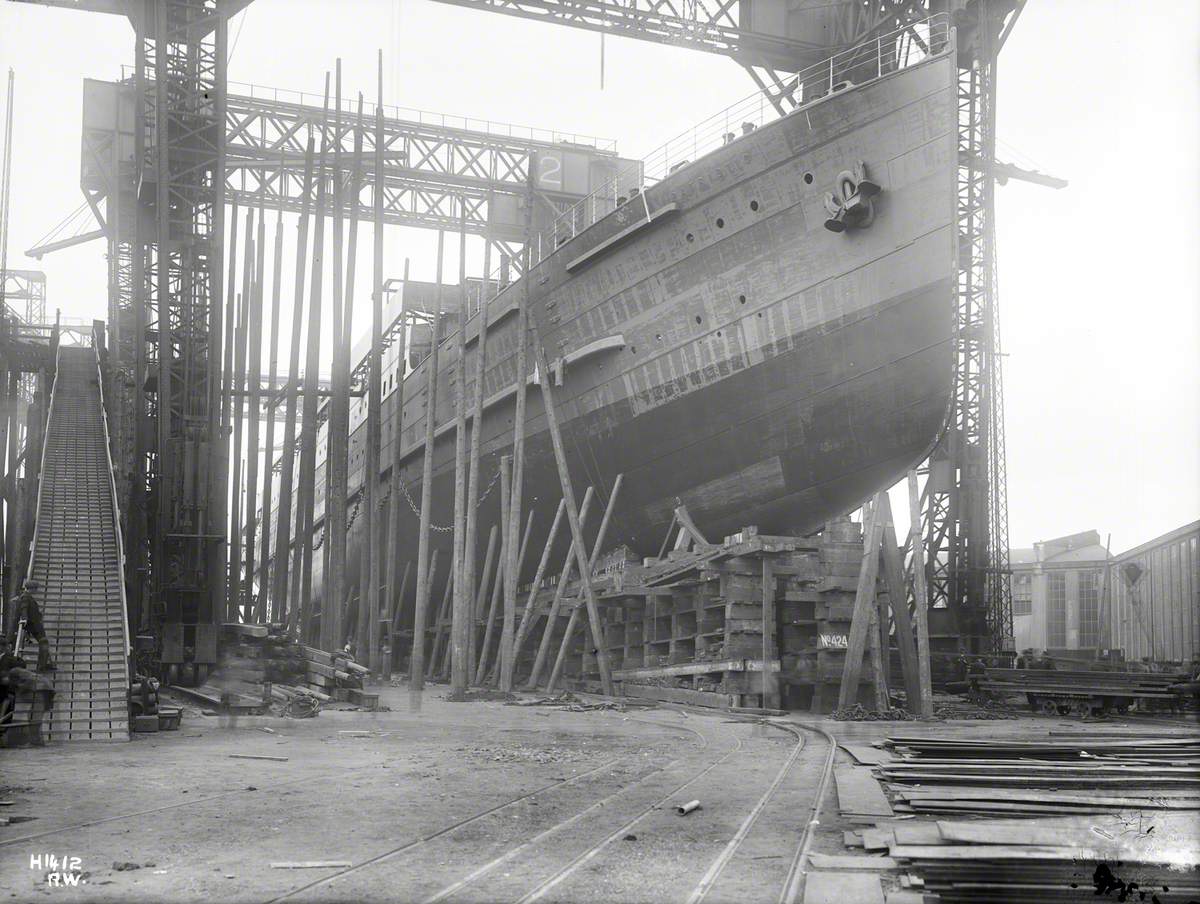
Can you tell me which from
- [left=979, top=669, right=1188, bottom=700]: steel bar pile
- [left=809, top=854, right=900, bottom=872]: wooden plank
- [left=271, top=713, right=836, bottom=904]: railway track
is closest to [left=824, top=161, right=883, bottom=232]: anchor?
[left=979, top=669, right=1188, bottom=700]: steel bar pile

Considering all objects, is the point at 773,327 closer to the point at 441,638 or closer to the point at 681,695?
the point at 681,695

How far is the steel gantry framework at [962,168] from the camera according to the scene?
54.7 ft

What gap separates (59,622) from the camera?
32.6ft

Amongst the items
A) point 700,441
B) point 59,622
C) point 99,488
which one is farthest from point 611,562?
point 59,622

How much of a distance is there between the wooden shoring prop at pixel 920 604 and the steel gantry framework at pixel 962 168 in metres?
6.00

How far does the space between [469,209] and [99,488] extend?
16152mm

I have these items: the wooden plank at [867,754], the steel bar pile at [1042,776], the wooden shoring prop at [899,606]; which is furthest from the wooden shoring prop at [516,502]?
the steel bar pile at [1042,776]

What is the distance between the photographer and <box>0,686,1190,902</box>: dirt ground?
3832 millimetres

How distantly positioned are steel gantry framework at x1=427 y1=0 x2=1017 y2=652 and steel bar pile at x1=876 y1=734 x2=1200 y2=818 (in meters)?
10.4

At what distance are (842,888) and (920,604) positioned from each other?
774 cm

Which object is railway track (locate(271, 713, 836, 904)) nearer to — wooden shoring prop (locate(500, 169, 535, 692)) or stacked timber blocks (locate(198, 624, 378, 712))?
stacked timber blocks (locate(198, 624, 378, 712))

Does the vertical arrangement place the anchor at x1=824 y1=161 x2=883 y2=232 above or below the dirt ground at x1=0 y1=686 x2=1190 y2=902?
above

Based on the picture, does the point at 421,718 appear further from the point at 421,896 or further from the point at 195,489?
the point at 421,896

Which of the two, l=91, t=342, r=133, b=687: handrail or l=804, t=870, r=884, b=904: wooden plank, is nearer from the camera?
l=804, t=870, r=884, b=904: wooden plank
